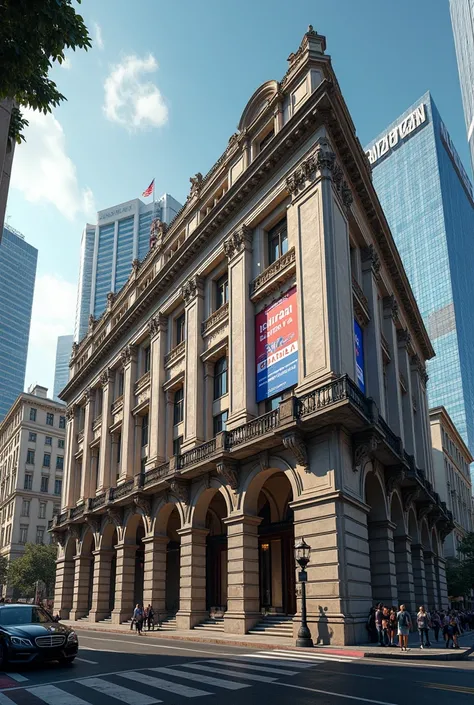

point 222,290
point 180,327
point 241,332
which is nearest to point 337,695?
point 241,332

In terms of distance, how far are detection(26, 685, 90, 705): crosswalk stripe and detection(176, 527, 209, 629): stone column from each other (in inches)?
730

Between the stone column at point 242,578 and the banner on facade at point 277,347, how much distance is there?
20.8ft

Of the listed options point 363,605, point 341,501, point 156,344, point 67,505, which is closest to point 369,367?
point 341,501

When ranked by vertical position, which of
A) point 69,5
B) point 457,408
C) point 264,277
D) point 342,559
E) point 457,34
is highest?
point 457,34

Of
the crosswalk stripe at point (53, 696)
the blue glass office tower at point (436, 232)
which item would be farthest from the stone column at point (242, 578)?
the blue glass office tower at point (436, 232)

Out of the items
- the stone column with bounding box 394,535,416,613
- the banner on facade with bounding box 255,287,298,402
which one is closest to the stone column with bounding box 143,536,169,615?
the banner on facade with bounding box 255,287,298,402

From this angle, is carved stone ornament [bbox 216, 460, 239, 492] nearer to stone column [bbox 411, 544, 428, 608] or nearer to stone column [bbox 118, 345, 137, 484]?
stone column [bbox 118, 345, 137, 484]

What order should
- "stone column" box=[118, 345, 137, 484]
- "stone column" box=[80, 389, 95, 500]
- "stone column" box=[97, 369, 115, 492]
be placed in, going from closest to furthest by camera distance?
"stone column" box=[118, 345, 137, 484], "stone column" box=[97, 369, 115, 492], "stone column" box=[80, 389, 95, 500]

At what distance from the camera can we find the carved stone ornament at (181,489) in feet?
102

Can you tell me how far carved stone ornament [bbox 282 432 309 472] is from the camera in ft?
77.4

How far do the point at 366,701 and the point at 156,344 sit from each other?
1283 inches

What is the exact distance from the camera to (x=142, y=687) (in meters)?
11.7

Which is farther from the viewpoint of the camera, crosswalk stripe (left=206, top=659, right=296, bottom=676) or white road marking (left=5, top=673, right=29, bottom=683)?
crosswalk stripe (left=206, top=659, right=296, bottom=676)

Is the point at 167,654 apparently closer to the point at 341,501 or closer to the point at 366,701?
the point at 341,501
